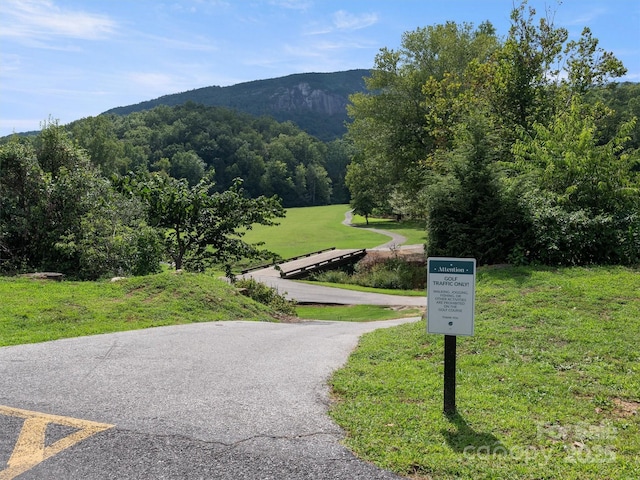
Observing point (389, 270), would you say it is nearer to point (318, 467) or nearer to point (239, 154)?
point (318, 467)

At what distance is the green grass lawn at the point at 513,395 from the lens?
4457 mm

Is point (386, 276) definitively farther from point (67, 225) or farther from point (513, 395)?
point (513, 395)

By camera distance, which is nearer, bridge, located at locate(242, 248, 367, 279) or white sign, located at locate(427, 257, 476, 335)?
white sign, located at locate(427, 257, 476, 335)

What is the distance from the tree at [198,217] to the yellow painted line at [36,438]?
45.4ft

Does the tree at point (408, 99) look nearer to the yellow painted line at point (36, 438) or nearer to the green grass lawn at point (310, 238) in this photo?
the green grass lawn at point (310, 238)

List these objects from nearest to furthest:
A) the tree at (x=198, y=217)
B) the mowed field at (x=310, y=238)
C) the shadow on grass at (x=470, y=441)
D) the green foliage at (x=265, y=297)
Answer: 1. the shadow on grass at (x=470, y=441)
2. the green foliage at (x=265, y=297)
3. the tree at (x=198, y=217)
4. the mowed field at (x=310, y=238)

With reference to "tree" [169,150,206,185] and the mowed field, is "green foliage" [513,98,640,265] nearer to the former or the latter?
the mowed field

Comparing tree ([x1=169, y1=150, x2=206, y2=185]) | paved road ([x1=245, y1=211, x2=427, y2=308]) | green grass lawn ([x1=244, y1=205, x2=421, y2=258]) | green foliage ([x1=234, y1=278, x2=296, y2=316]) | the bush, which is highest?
tree ([x1=169, y1=150, x2=206, y2=185])

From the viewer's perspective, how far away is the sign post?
213 inches

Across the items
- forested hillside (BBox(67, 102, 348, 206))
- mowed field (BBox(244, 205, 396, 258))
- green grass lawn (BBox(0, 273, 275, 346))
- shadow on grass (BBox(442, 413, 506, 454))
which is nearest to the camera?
shadow on grass (BBox(442, 413, 506, 454))

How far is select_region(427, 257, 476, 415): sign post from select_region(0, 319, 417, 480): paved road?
1452mm

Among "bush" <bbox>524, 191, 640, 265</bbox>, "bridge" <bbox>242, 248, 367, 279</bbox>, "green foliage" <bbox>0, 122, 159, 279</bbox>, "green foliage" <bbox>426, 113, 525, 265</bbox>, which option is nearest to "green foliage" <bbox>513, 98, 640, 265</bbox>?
"bush" <bbox>524, 191, 640, 265</bbox>

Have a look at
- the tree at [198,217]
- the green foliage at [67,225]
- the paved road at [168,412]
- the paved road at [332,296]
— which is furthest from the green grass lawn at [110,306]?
the paved road at [332,296]

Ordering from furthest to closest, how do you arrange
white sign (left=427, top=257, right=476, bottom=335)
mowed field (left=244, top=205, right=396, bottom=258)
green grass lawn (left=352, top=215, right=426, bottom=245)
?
green grass lawn (left=352, top=215, right=426, bottom=245), mowed field (left=244, top=205, right=396, bottom=258), white sign (left=427, top=257, right=476, bottom=335)
